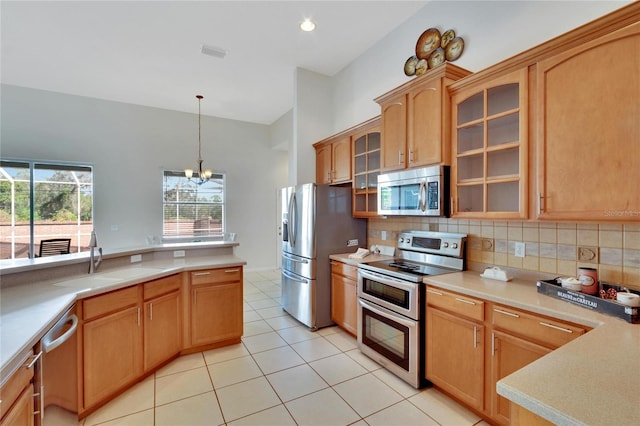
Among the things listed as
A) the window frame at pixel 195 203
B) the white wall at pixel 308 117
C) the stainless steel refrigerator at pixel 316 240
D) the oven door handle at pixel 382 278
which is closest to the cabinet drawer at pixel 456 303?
the oven door handle at pixel 382 278

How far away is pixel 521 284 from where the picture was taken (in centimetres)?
202

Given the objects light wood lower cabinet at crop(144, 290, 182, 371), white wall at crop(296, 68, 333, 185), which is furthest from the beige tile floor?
white wall at crop(296, 68, 333, 185)

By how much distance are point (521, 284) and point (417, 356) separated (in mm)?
918

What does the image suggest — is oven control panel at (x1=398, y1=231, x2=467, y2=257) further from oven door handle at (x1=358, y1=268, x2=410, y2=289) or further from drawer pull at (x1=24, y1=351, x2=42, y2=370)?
drawer pull at (x1=24, y1=351, x2=42, y2=370)

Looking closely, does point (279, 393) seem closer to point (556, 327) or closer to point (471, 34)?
point (556, 327)

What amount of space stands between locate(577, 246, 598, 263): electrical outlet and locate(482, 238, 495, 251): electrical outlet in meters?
0.55

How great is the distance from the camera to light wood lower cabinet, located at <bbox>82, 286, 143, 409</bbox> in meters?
1.90

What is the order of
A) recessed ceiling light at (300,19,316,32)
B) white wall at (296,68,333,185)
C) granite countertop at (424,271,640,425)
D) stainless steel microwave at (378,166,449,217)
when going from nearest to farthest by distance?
granite countertop at (424,271,640,425) < stainless steel microwave at (378,166,449,217) < recessed ceiling light at (300,19,316,32) < white wall at (296,68,333,185)

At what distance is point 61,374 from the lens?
1.73m

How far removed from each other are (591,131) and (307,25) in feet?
9.19

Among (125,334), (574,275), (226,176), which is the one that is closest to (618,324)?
(574,275)

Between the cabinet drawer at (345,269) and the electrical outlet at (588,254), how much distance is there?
5.81ft

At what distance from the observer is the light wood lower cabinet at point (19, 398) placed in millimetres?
1013

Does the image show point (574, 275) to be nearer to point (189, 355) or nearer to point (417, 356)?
point (417, 356)
